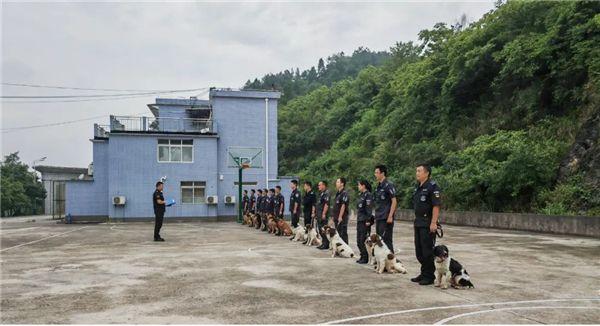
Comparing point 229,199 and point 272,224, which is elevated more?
point 229,199

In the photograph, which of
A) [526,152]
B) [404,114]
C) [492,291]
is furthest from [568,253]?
[404,114]

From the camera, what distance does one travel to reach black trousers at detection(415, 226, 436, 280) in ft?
25.3

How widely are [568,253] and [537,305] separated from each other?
20.1 ft

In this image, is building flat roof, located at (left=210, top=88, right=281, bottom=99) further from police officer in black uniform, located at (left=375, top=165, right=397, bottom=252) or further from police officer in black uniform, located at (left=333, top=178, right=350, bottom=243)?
police officer in black uniform, located at (left=375, top=165, right=397, bottom=252)

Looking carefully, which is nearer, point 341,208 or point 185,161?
point 341,208

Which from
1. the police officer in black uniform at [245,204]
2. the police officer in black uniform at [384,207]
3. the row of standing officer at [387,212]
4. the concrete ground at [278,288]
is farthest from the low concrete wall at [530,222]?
the police officer in black uniform at [384,207]

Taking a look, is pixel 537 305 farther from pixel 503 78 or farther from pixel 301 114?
pixel 301 114

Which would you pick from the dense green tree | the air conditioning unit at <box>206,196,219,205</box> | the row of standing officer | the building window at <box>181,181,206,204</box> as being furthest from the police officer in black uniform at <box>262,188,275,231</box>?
the dense green tree

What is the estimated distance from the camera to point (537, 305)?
20.7 ft

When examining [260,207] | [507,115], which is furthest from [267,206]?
[507,115]

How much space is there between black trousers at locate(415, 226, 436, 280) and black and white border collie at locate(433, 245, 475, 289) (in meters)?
0.19

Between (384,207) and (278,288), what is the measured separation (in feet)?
9.12

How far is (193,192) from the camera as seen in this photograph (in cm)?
2756

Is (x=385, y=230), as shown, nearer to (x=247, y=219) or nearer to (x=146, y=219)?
(x=247, y=219)
